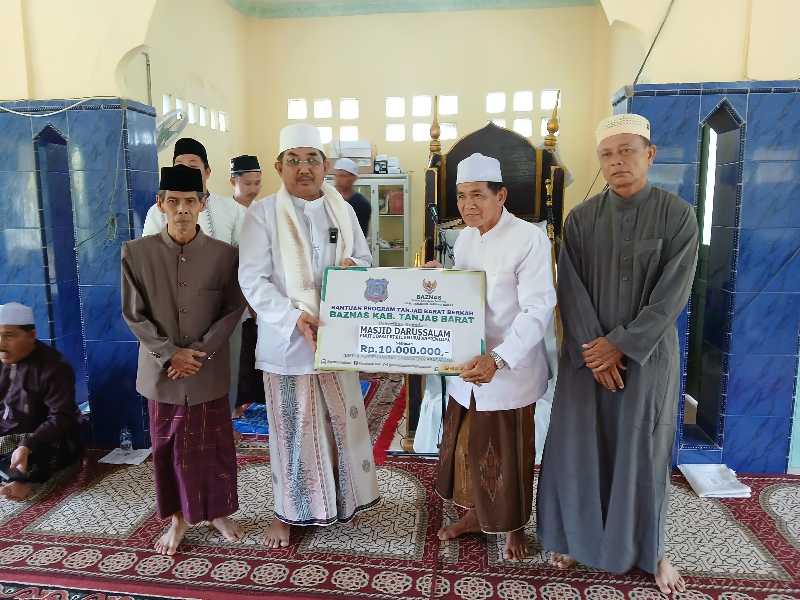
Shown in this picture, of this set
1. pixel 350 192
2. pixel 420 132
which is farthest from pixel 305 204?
pixel 420 132

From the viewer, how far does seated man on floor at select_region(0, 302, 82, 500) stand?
11.4 feet

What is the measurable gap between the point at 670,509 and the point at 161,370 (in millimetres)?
2671

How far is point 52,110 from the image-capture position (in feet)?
12.5

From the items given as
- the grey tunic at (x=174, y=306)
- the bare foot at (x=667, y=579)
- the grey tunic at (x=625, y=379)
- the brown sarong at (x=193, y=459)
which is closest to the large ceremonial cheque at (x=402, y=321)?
the grey tunic at (x=625, y=379)

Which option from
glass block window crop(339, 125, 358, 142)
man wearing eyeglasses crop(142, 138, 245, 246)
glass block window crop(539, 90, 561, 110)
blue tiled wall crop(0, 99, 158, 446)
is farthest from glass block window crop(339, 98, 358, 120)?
man wearing eyeglasses crop(142, 138, 245, 246)

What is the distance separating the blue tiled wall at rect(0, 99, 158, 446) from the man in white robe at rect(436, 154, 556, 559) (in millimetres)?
2261

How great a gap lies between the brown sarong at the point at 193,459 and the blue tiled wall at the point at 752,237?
2650 millimetres

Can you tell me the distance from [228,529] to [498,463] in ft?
4.43

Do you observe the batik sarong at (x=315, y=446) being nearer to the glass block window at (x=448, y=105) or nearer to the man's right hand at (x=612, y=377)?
the man's right hand at (x=612, y=377)

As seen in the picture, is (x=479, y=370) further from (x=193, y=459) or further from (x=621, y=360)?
(x=193, y=459)

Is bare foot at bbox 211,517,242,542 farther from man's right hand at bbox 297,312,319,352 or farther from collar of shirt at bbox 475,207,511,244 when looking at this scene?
collar of shirt at bbox 475,207,511,244

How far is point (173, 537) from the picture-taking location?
290 centimetres

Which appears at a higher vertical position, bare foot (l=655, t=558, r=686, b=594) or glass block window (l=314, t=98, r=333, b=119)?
glass block window (l=314, t=98, r=333, b=119)

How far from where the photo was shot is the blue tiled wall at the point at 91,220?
3.79 m
